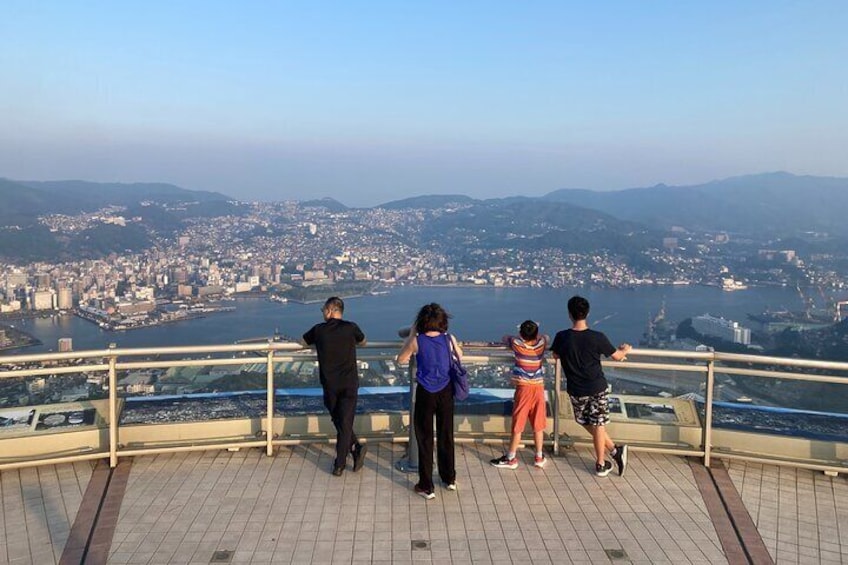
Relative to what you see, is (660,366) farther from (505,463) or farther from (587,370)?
(505,463)

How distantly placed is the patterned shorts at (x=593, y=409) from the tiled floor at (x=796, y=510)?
1.37m

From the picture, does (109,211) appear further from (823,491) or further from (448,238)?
(823,491)

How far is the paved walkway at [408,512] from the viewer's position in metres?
4.64

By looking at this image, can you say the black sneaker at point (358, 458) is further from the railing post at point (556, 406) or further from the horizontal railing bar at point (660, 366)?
the horizontal railing bar at point (660, 366)

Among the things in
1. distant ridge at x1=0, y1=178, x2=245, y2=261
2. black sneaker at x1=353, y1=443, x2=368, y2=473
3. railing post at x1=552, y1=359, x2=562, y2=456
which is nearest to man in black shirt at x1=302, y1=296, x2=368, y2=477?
black sneaker at x1=353, y1=443, x2=368, y2=473

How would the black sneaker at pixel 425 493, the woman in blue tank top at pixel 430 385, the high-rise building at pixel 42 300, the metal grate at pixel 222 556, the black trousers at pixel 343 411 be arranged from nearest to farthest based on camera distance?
the metal grate at pixel 222 556 < the woman in blue tank top at pixel 430 385 < the black sneaker at pixel 425 493 < the black trousers at pixel 343 411 < the high-rise building at pixel 42 300

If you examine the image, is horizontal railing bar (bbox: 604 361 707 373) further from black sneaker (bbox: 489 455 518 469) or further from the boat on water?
the boat on water

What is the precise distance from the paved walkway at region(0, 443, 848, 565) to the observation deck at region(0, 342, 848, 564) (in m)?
0.02

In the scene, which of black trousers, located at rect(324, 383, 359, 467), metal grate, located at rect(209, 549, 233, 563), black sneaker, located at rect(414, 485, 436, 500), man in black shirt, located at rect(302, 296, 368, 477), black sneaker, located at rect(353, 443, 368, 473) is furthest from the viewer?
black sneaker, located at rect(353, 443, 368, 473)

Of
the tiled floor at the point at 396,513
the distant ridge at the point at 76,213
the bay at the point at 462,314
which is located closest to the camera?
the tiled floor at the point at 396,513

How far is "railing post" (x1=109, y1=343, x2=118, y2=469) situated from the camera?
6121 millimetres

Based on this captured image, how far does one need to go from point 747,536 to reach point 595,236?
46471 mm

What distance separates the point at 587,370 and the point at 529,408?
27.4 inches

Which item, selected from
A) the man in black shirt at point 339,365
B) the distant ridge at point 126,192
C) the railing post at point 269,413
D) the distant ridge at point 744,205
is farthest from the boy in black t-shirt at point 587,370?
the distant ridge at point 744,205
